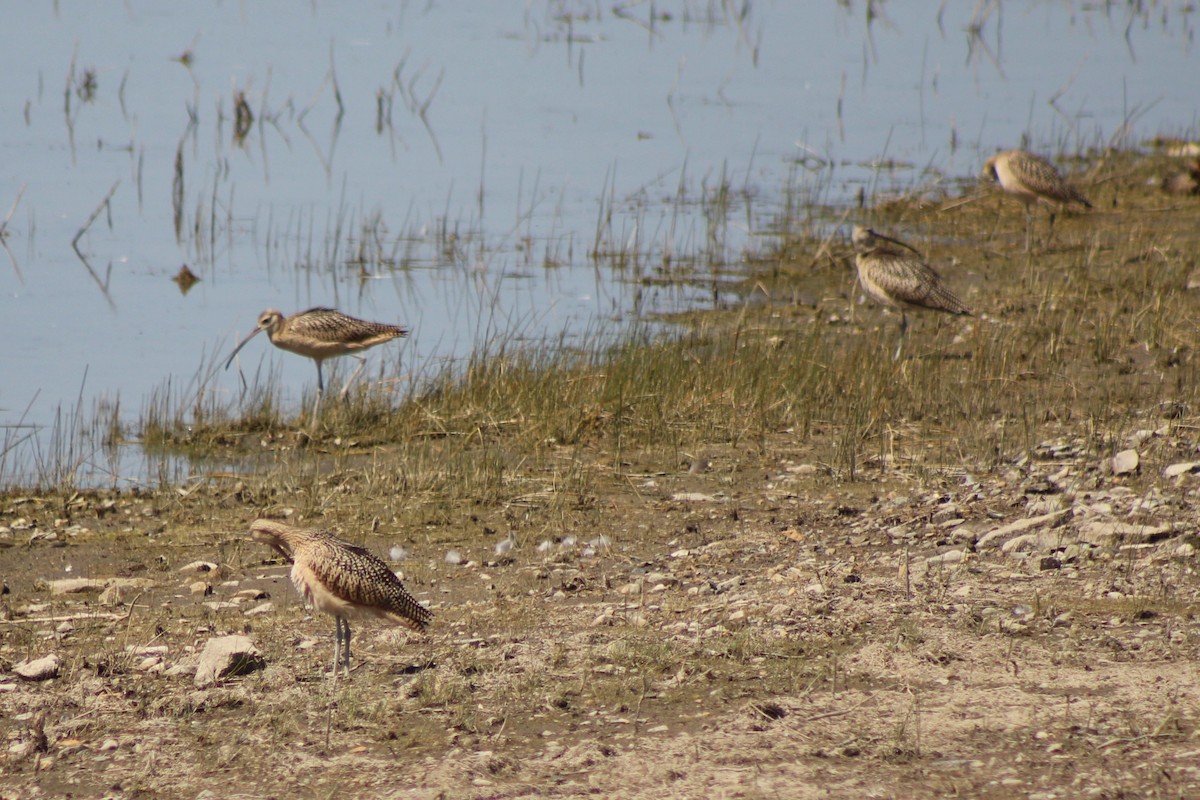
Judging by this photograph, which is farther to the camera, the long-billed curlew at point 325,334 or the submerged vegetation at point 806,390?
the long-billed curlew at point 325,334

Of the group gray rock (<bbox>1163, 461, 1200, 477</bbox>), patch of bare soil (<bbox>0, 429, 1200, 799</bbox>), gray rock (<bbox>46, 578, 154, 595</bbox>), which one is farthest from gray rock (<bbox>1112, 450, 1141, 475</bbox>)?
gray rock (<bbox>46, 578, 154, 595</bbox>)

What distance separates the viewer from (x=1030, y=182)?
15336 mm

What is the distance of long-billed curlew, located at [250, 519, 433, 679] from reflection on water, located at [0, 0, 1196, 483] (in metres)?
3.86

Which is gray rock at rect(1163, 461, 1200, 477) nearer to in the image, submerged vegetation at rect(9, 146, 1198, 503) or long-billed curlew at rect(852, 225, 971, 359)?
submerged vegetation at rect(9, 146, 1198, 503)

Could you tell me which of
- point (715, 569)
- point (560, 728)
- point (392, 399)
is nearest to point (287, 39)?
point (392, 399)

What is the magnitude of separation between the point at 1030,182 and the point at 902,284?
13.0ft

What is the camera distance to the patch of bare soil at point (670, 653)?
4852 millimetres

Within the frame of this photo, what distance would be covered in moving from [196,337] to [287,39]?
13410 millimetres

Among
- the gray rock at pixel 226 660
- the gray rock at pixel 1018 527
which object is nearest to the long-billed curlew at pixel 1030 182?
the gray rock at pixel 1018 527

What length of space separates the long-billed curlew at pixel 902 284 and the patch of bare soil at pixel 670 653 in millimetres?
3809

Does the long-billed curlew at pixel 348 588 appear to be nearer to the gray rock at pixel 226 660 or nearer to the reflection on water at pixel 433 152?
the gray rock at pixel 226 660

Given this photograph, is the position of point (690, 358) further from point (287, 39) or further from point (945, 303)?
point (287, 39)

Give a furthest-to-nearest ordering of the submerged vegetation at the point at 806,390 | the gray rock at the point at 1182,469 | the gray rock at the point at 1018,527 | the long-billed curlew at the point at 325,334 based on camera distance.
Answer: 1. the long-billed curlew at the point at 325,334
2. the submerged vegetation at the point at 806,390
3. the gray rock at the point at 1182,469
4. the gray rock at the point at 1018,527

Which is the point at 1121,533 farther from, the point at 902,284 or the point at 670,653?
the point at 902,284
